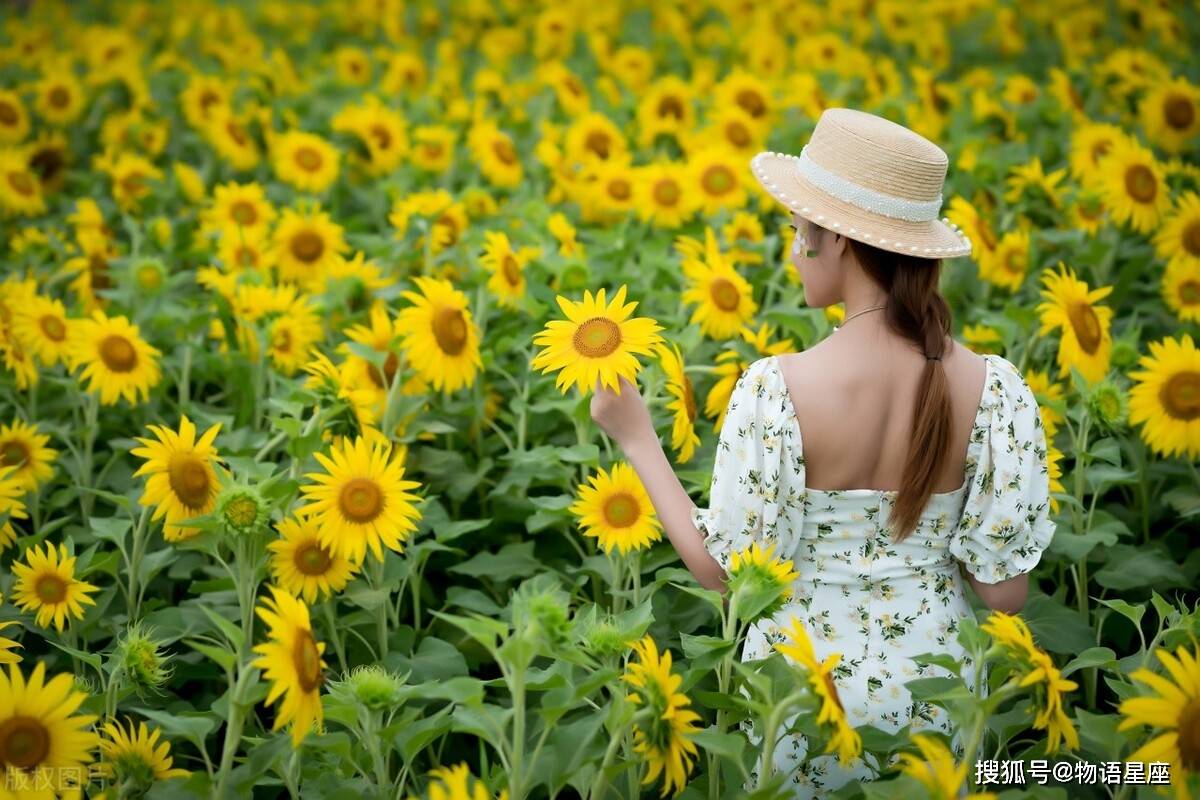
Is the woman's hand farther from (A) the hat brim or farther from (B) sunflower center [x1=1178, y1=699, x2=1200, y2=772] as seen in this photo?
(B) sunflower center [x1=1178, y1=699, x2=1200, y2=772]

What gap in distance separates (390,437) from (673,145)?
9.42 feet

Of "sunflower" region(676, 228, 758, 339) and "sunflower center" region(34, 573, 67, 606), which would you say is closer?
"sunflower center" region(34, 573, 67, 606)

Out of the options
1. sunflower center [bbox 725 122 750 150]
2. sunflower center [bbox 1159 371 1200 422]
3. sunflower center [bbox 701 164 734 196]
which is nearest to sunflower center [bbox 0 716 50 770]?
sunflower center [bbox 1159 371 1200 422]

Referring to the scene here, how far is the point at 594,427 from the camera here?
3.03 meters

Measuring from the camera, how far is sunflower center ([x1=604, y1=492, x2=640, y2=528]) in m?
2.59

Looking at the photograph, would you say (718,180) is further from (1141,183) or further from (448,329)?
(448,329)

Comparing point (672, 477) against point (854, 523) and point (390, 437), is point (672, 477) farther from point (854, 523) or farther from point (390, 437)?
point (390, 437)

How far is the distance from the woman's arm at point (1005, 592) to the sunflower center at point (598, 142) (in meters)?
3.11

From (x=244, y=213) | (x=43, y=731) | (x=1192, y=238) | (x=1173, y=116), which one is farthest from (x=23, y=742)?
(x=1173, y=116)

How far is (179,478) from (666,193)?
7.75ft

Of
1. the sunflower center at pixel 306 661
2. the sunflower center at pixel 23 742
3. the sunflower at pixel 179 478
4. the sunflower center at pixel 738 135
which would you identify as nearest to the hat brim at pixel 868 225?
the sunflower center at pixel 306 661

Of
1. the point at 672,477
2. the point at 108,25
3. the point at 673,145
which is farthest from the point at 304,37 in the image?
the point at 672,477

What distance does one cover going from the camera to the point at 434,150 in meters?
5.16

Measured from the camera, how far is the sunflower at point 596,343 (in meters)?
2.25
